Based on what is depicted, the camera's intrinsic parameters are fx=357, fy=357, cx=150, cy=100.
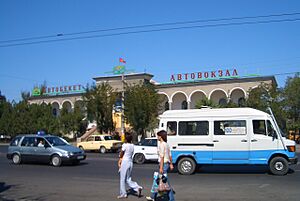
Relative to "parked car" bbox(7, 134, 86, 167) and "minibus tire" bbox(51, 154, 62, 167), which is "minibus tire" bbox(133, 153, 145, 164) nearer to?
"parked car" bbox(7, 134, 86, 167)

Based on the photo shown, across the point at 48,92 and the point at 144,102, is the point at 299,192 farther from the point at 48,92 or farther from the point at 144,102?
the point at 48,92

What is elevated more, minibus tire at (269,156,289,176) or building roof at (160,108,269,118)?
building roof at (160,108,269,118)

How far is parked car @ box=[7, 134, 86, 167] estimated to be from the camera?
Answer: 19.0m

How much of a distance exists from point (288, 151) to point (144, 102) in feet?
82.2

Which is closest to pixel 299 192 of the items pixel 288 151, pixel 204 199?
pixel 204 199

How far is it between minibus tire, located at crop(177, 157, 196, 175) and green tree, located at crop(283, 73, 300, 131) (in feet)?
89.1

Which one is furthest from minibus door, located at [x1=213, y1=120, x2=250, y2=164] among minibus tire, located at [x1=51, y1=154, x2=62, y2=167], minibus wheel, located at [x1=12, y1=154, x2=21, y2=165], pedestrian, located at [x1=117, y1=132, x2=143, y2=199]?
minibus wheel, located at [x1=12, y1=154, x2=21, y2=165]

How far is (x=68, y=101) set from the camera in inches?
2341

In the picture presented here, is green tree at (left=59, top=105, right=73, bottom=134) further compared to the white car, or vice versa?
green tree at (left=59, top=105, right=73, bottom=134)

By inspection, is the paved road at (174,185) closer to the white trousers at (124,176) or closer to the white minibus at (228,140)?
the white trousers at (124,176)

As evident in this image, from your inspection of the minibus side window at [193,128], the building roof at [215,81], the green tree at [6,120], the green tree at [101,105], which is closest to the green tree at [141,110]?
the green tree at [101,105]

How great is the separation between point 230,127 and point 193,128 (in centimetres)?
159

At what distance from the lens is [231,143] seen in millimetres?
14922

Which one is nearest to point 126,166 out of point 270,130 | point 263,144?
point 263,144
